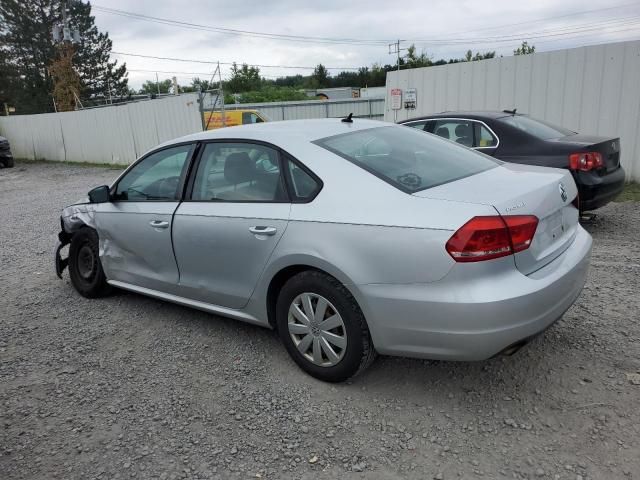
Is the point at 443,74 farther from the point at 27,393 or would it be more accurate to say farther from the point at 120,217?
the point at 27,393

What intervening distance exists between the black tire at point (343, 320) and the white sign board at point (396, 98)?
1014 centimetres

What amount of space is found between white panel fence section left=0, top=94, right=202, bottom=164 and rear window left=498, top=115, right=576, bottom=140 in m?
10.8

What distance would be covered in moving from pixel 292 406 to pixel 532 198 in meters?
1.77

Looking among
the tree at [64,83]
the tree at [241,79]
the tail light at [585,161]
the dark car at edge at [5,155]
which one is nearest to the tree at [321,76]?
the tree at [241,79]

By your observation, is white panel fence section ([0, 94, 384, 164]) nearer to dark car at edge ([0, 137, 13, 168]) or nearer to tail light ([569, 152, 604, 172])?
dark car at edge ([0, 137, 13, 168])

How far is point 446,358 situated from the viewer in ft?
9.11

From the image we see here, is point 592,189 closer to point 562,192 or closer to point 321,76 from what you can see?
point 562,192

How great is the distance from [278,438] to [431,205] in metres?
1.46

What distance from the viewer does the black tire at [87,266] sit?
193 inches

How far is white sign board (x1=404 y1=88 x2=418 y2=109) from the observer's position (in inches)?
484

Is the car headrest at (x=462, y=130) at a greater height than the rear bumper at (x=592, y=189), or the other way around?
the car headrest at (x=462, y=130)

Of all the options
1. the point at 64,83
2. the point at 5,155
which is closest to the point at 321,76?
the point at 64,83

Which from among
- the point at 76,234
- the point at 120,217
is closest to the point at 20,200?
the point at 76,234

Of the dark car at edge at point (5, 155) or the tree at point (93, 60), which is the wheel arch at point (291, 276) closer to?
the dark car at edge at point (5, 155)
